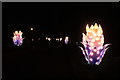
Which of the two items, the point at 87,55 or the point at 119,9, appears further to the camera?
the point at 87,55

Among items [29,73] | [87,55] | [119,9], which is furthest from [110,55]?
[119,9]

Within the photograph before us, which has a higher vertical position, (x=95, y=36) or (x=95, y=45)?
(x=95, y=36)

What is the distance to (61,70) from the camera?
28.0 ft

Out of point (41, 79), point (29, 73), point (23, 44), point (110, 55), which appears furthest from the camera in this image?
point (23, 44)

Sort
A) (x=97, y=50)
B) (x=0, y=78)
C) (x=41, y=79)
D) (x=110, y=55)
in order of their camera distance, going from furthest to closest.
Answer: (x=110, y=55) → (x=97, y=50) → (x=41, y=79) → (x=0, y=78)

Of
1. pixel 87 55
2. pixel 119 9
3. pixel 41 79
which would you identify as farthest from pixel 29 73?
pixel 119 9

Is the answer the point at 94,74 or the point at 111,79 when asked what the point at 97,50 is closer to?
the point at 94,74

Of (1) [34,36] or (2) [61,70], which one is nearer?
(2) [61,70]

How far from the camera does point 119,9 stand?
18.9 feet

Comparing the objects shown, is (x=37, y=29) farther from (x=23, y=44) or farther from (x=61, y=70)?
(x=61, y=70)

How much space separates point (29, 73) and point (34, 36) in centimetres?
2394

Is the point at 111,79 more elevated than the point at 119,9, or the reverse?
the point at 119,9

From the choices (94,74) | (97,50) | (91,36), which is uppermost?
(91,36)

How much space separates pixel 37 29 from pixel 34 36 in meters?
1.31
